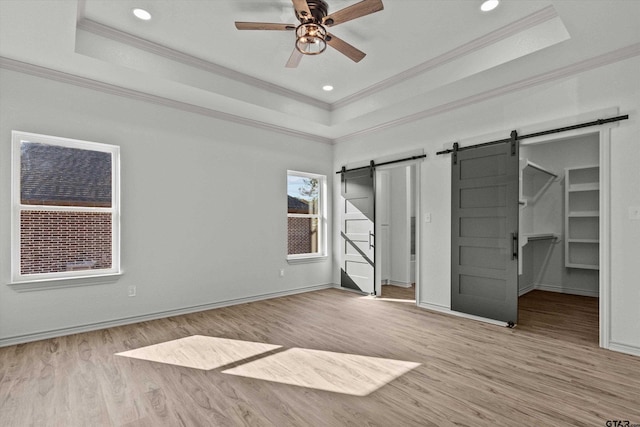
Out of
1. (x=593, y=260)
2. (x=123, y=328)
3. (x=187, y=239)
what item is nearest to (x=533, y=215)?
(x=593, y=260)

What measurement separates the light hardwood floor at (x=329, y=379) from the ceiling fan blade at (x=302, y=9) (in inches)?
117

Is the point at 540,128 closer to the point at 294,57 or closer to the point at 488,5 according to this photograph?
the point at 488,5

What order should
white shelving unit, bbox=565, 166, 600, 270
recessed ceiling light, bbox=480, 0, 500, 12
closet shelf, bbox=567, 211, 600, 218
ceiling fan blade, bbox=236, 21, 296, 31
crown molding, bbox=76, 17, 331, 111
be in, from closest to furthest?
ceiling fan blade, bbox=236, 21, 296, 31 < recessed ceiling light, bbox=480, 0, 500, 12 < crown molding, bbox=76, 17, 331, 111 < closet shelf, bbox=567, 211, 600, 218 < white shelving unit, bbox=565, 166, 600, 270

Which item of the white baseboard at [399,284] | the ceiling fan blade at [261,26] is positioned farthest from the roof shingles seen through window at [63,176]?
the white baseboard at [399,284]

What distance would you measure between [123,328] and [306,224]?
130 inches

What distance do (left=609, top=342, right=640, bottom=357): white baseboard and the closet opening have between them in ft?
6.47

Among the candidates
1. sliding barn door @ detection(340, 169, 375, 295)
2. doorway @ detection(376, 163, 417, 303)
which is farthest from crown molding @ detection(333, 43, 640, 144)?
doorway @ detection(376, 163, 417, 303)

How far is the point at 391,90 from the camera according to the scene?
442cm

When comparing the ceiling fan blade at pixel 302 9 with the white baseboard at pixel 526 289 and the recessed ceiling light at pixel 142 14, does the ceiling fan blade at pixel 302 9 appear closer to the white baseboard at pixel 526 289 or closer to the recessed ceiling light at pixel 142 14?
the recessed ceiling light at pixel 142 14

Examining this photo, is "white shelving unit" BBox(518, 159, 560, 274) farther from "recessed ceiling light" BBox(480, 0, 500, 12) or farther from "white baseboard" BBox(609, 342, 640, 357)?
"recessed ceiling light" BBox(480, 0, 500, 12)

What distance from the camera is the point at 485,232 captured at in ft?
13.5

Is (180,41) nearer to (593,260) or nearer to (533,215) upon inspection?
(533,215)

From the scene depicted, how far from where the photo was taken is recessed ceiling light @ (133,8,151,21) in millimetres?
2986

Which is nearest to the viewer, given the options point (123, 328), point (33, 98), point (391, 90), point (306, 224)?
point (33, 98)
